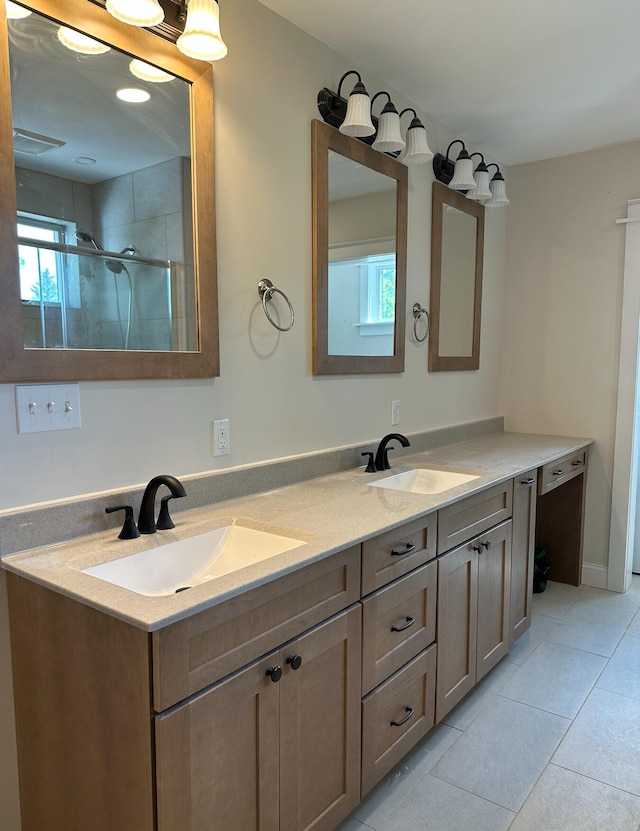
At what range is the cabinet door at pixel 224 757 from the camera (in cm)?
105

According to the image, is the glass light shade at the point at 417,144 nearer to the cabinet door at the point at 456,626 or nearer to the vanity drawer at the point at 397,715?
the cabinet door at the point at 456,626

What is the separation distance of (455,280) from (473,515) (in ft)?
4.78

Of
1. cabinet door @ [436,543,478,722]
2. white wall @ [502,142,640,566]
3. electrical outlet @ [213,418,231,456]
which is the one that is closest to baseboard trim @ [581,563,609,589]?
white wall @ [502,142,640,566]

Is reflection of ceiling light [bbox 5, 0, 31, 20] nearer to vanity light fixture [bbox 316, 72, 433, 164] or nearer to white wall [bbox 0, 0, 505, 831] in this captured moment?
white wall [bbox 0, 0, 505, 831]

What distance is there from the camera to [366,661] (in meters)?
1.56

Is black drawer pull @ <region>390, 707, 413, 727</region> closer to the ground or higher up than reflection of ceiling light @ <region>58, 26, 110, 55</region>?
closer to the ground

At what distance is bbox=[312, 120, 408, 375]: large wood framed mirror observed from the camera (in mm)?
2130

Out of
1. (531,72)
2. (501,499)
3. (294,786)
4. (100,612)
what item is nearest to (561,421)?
(501,499)

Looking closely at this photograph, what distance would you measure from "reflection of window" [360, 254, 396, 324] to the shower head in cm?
117

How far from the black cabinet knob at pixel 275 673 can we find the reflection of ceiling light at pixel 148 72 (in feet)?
5.00

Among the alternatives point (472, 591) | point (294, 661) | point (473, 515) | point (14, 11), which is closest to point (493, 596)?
point (472, 591)

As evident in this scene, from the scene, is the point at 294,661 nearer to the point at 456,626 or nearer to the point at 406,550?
the point at 406,550

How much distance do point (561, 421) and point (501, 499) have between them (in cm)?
137

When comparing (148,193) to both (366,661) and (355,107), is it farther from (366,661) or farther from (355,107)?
(366,661)
